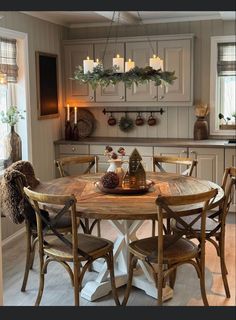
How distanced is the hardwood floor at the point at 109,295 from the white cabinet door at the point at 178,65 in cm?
199

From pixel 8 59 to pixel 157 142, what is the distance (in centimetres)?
192

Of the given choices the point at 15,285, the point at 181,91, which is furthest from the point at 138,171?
the point at 181,91

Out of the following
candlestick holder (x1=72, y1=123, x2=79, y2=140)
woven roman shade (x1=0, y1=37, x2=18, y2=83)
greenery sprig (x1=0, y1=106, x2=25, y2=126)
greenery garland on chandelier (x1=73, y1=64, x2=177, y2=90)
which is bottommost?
candlestick holder (x1=72, y1=123, x2=79, y2=140)

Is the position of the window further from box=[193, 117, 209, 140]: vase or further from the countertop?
box=[193, 117, 209, 140]: vase

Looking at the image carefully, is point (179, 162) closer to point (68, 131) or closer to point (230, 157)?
point (230, 157)

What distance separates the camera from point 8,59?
457 centimetres

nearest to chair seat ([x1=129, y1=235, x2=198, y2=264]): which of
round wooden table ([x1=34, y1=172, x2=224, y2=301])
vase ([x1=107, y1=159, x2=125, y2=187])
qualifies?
round wooden table ([x1=34, y1=172, x2=224, y2=301])

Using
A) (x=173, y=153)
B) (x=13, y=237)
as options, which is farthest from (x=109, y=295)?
(x=173, y=153)

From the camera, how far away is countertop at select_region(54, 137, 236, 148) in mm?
5013

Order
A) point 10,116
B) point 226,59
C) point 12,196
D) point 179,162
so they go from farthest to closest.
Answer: point 226,59 < point 10,116 < point 179,162 < point 12,196

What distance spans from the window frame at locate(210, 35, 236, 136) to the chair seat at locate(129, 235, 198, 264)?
109 inches

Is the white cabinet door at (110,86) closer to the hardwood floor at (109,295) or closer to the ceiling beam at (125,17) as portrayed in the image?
the ceiling beam at (125,17)

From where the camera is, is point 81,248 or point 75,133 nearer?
point 81,248

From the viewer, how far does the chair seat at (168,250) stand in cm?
276
